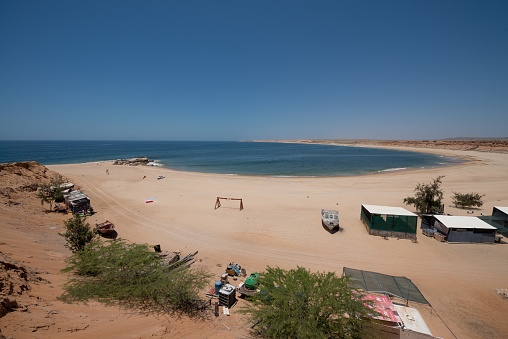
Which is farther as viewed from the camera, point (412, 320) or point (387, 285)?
point (387, 285)

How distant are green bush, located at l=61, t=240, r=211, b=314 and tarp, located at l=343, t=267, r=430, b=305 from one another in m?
7.10

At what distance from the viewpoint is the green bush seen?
8.20m

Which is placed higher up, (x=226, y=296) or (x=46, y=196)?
(x=46, y=196)

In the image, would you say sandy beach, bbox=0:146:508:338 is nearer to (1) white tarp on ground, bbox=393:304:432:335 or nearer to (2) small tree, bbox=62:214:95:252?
(2) small tree, bbox=62:214:95:252

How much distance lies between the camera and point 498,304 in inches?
401

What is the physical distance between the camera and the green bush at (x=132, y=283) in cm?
820

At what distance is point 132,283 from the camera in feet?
28.3

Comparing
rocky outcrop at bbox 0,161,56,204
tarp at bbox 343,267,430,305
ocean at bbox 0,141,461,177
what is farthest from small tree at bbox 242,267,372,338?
ocean at bbox 0,141,461,177

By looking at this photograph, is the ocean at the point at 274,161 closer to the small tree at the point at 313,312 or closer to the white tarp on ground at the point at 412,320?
the white tarp on ground at the point at 412,320

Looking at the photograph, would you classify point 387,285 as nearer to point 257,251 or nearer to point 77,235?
point 257,251

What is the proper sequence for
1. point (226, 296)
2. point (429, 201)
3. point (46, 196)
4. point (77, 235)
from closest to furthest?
1. point (226, 296)
2. point (77, 235)
3. point (429, 201)
4. point (46, 196)

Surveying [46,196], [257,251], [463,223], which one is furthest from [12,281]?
[463,223]

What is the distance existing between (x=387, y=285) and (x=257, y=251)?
24.4ft

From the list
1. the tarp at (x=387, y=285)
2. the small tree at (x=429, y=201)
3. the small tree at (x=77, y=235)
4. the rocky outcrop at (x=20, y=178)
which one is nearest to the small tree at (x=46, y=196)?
the rocky outcrop at (x=20, y=178)
